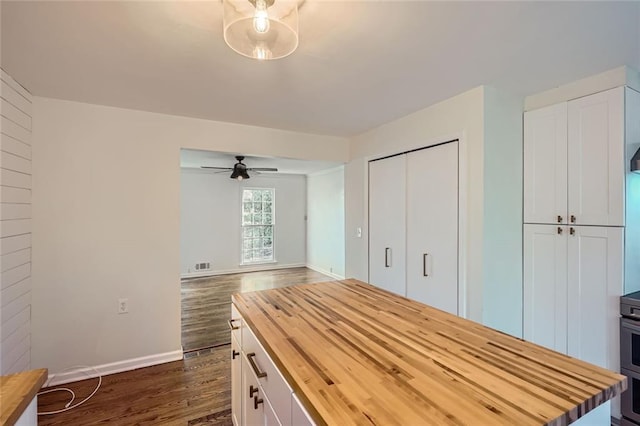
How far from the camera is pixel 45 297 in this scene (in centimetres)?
250

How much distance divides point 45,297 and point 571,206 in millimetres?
4215

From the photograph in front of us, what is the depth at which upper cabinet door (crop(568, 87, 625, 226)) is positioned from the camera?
2.03m

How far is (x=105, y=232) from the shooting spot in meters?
2.69

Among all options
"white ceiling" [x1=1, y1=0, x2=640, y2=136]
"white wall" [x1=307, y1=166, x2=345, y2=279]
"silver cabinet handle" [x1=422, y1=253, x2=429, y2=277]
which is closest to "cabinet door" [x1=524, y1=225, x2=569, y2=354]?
"silver cabinet handle" [x1=422, y1=253, x2=429, y2=277]

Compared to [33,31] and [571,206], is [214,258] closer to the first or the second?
[33,31]

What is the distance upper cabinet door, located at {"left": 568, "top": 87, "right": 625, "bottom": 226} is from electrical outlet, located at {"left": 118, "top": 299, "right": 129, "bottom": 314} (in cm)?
375

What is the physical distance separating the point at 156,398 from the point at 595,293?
10.9ft

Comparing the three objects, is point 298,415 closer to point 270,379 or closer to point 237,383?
point 270,379

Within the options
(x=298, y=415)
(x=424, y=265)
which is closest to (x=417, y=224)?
(x=424, y=265)

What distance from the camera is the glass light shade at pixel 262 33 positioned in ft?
4.08

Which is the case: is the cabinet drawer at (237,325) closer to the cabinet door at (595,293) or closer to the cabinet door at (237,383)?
the cabinet door at (237,383)

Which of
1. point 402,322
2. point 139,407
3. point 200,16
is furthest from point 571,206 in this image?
point 139,407

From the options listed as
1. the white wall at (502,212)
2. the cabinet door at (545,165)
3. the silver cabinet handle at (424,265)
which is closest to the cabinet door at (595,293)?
the cabinet door at (545,165)

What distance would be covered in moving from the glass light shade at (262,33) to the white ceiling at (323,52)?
130mm
